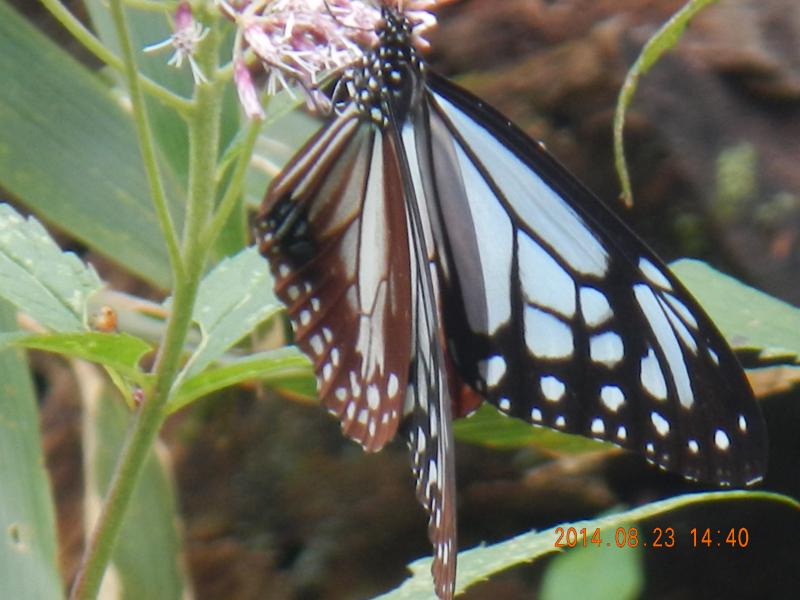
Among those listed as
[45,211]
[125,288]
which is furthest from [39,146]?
[125,288]

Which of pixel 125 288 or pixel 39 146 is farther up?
pixel 39 146

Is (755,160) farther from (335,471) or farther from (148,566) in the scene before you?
(148,566)

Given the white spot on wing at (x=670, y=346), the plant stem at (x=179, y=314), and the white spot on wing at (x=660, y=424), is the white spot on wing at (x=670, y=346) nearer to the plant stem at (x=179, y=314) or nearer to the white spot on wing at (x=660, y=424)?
the white spot on wing at (x=660, y=424)

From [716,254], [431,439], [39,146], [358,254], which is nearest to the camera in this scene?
[431,439]

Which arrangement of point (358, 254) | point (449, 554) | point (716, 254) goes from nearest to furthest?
point (449, 554), point (358, 254), point (716, 254)

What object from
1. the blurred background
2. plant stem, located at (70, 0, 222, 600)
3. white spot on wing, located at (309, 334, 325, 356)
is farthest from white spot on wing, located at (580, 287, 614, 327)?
the blurred background

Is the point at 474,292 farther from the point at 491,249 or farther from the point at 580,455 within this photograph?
the point at 580,455
